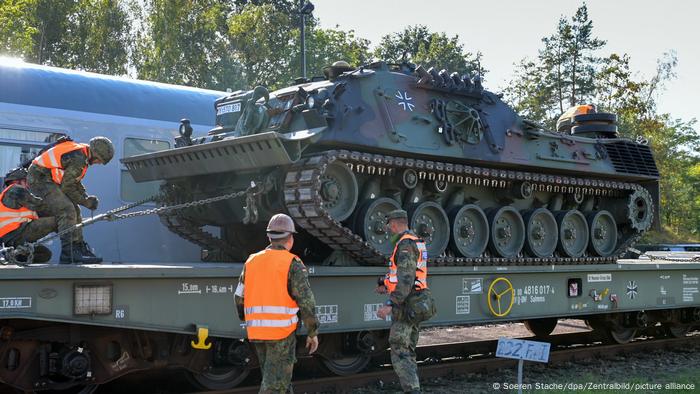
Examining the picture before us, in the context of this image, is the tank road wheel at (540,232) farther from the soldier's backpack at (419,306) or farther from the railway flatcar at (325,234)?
the soldier's backpack at (419,306)

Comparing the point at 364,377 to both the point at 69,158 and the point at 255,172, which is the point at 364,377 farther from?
the point at 69,158

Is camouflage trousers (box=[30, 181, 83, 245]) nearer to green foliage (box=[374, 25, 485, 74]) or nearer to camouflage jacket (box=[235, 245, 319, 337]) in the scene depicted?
camouflage jacket (box=[235, 245, 319, 337])

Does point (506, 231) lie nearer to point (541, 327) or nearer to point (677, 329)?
point (541, 327)

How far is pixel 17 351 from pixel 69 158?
2.07 meters

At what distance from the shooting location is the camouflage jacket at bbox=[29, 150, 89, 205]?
838 centimetres

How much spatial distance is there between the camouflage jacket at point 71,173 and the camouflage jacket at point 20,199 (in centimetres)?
23

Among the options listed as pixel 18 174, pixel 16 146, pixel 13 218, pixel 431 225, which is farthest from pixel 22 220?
pixel 431 225

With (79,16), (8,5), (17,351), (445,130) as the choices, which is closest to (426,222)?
(445,130)

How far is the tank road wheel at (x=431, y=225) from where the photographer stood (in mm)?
10812

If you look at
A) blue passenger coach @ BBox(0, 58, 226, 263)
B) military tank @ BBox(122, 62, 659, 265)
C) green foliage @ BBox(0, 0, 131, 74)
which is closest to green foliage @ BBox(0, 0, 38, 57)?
green foliage @ BBox(0, 0, 131, 74)

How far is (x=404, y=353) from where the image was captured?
784cm

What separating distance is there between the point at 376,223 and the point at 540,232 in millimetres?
3436

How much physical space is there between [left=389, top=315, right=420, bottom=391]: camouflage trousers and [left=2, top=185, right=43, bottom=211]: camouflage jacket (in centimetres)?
379

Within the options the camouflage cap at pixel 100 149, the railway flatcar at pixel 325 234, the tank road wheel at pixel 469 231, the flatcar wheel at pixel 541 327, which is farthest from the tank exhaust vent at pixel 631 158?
the camouflage cap at pixel 100 149
